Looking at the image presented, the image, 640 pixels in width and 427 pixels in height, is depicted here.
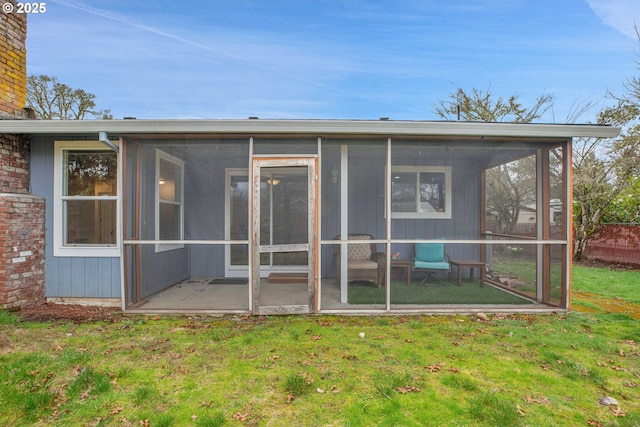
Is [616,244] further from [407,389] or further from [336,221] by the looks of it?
[407,389]

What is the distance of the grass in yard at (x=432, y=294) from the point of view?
475 centimetres

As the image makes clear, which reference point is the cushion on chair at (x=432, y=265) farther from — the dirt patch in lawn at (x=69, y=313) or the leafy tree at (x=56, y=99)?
the leafy tree at (x=56, y=99)

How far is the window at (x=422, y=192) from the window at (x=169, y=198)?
11.7ft

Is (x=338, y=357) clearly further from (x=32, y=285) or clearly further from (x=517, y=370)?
(x=32, y=285)

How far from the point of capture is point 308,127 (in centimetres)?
398

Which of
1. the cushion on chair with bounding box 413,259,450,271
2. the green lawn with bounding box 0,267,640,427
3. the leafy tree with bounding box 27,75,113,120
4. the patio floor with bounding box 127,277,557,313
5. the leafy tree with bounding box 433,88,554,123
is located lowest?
the green lawn with bounding box 0,267,640,427

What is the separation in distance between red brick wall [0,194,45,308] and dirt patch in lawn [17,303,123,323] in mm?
179

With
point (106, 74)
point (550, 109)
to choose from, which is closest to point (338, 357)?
point (550, 109)

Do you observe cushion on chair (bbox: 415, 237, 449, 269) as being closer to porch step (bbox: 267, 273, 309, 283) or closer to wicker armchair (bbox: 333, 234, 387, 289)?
wicker armchair (bbox: 333, 234, 387, 289)

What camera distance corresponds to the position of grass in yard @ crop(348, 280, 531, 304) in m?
4.75

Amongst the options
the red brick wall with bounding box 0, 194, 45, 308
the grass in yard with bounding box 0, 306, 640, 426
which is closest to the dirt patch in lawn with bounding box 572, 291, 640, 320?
the grass in yard with bounding box 0, 306, 640, 426

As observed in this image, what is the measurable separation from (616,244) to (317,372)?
10219mm

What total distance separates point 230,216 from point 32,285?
111 inches

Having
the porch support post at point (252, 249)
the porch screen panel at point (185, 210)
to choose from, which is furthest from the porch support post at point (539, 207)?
the porch screen panel at point (185, 210)
